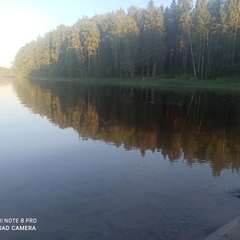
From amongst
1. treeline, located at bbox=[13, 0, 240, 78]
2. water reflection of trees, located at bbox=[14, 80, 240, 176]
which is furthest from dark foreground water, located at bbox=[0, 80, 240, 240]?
treeline, located at bbox=[13, 0, 240, 78]

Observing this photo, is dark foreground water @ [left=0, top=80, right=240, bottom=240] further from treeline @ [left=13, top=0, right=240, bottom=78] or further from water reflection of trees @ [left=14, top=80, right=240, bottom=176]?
treeline @ [left=13, top=0, right=240, bottom=78]

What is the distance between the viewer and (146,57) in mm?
74250

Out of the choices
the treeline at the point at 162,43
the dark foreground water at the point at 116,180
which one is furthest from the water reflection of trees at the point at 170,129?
the treeline at the point at 162,43

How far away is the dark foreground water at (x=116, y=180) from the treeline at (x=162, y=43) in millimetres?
49248

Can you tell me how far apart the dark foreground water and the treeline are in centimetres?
4925

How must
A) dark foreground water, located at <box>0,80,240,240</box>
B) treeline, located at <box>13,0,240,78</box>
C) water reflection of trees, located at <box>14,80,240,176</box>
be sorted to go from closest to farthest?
dark foreground water, located at <box>0,80,240,240</box>, water reflection of trees, located at <box>14,80,240,176</box>, treeline, located at <box>13,0,240,78</box>

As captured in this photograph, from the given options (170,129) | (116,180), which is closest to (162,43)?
(170,129)

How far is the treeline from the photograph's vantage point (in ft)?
209

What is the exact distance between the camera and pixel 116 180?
10078mm

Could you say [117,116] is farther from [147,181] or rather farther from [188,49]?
[188,49]

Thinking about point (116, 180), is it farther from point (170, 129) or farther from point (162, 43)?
point (162, 43)

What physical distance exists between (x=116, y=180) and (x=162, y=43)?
69.1 m

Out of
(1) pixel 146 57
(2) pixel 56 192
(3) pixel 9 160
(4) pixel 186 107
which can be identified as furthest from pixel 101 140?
(1) pixel 146 57

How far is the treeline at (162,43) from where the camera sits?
2509 inches
